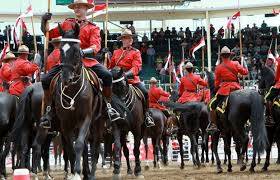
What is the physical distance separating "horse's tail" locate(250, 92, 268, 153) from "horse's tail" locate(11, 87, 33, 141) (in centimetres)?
507

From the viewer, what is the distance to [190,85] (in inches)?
790

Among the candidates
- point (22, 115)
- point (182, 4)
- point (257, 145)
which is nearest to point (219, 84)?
point (257, 145)

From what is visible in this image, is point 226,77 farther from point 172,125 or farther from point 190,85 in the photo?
point 172,125

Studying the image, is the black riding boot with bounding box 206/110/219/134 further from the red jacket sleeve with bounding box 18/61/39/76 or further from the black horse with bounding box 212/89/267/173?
the red jacket sleeve with bounding box 18/61/39/76

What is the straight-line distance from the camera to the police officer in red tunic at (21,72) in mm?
15159

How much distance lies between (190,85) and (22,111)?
25.0ft

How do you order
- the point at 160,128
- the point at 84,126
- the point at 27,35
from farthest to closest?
the point at 27,35 → the point at 160,128 → the point at 84,126

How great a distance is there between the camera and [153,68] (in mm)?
43125

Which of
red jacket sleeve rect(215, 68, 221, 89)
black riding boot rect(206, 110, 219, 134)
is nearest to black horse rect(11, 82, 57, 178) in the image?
red jacket sleeve rect(215, 68, 221, 89)

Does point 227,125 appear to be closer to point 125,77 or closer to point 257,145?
point 257,145

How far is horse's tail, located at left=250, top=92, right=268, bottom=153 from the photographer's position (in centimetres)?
1495

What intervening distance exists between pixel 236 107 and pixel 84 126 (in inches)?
230

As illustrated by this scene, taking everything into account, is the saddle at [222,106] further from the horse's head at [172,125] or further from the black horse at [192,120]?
the horse's head at [172,125]

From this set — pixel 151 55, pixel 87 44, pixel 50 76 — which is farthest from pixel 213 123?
pixel 151 55
